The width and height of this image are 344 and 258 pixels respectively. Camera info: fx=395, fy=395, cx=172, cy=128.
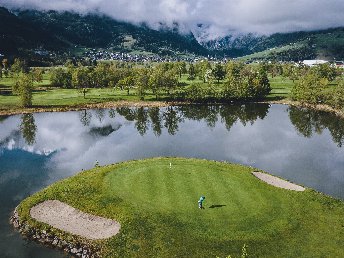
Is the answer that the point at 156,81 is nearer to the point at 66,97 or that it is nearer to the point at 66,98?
the point at 66,98

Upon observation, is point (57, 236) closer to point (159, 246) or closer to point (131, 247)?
point (131, 247)

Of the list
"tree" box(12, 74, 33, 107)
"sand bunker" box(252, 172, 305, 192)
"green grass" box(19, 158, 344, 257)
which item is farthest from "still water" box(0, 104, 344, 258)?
"tree" box(12, 74, 33, 107)

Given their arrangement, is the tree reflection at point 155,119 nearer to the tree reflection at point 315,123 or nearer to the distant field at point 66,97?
the distant field at point 66,97

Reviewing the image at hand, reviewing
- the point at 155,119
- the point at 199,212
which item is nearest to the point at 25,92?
the point at 155,119

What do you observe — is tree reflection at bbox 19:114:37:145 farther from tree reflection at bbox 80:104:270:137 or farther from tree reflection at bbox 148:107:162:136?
tree reflection at bbox 148:107:162:136

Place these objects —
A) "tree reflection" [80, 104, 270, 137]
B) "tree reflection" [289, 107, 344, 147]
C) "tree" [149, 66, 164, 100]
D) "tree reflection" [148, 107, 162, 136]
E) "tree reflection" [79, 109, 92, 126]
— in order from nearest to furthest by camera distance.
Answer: "tree reflection" [289, 107, 344, 147], "tree reflection" [148, 107, 162, 136], "tree reflection" [80, 104, 270, 137], "tree reflection" [79, 109, 92, 126], "tree" [149, 66, 164, 100]

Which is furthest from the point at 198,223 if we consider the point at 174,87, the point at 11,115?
the point at 174,87
